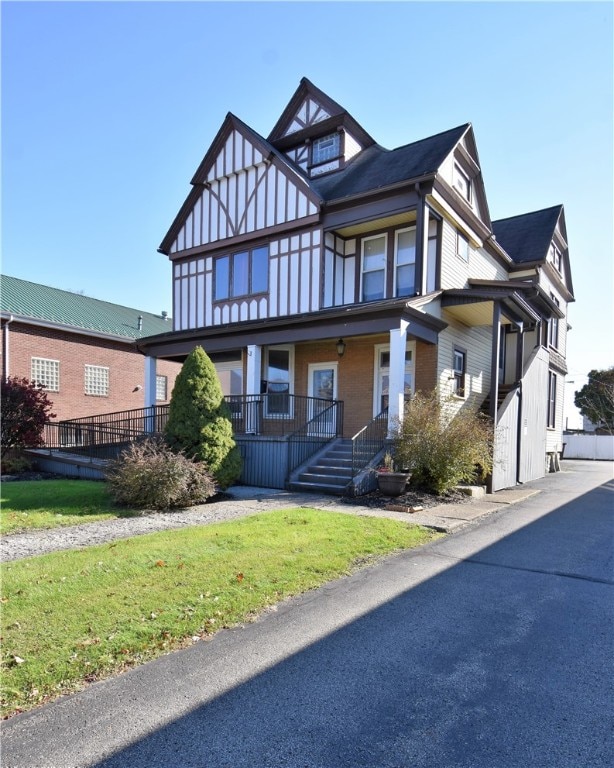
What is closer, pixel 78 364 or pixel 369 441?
pixel 369 441

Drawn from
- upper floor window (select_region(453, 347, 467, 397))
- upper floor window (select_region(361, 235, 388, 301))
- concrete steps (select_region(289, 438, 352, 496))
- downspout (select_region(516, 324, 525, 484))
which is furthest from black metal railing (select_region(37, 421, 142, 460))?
downspout (select_region(516, 324, 525, 484))

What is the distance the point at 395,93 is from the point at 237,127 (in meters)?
7.30

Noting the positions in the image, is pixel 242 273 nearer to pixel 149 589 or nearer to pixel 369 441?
pixel 369 441

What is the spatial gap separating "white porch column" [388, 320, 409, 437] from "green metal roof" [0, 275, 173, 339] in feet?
52.4

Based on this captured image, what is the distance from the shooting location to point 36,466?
15.4 metres

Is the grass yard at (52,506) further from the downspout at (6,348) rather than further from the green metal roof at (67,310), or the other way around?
the green metal roof at (67,310)

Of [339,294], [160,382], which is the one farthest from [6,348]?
[339,294]

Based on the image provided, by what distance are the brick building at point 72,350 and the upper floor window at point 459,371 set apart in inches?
481

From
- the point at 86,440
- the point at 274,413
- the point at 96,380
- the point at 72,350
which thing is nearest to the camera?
the point at 86,440

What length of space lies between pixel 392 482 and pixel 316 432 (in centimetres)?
344

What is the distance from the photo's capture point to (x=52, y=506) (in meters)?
9.47

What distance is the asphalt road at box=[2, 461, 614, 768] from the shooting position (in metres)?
2.71

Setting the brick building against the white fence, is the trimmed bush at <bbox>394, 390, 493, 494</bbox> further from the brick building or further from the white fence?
the white fence

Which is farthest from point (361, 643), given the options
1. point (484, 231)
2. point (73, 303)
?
point (73, 303)
